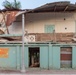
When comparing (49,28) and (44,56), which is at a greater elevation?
(49,28)

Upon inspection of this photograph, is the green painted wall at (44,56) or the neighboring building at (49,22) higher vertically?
the neighboring building at (49,22)

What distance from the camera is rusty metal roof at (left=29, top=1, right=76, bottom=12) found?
1902cm

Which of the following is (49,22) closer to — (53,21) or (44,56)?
(53,21)

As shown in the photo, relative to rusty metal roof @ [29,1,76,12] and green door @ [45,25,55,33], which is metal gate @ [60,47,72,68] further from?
green door @ [45,25,55,33]

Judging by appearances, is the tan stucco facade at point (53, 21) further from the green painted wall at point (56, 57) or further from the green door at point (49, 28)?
the green painted wall at point (56, 57)

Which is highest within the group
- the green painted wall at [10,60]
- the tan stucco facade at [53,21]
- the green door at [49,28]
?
the tan stucco facade at [53,21]

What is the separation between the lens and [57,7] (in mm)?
20047

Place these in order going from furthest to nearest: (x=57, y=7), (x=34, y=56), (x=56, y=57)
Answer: (x=57, y=7) < (x=34, y=56) < (x=56, y=57)

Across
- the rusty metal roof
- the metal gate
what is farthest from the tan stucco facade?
the metal gate

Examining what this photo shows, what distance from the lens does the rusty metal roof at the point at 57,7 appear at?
1902 centimetres

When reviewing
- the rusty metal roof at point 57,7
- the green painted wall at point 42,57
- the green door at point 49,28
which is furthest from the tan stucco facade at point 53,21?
the green painted wall at point 42,57

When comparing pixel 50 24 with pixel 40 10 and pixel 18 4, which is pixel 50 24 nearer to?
pixel 40 10

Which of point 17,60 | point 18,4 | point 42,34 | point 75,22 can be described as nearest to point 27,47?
point 17,60

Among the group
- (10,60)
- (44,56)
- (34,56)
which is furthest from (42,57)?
(10,60)
